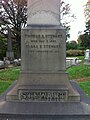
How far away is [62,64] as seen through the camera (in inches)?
291

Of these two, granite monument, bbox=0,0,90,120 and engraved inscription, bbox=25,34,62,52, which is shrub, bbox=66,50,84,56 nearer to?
granite monument, bbox=0,0,90,120

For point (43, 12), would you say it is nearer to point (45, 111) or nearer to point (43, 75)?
point (43, 75)

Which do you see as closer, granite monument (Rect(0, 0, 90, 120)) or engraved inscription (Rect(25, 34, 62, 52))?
granite monument (Rect(0, 0, 90, 120))

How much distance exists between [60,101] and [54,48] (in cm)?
130

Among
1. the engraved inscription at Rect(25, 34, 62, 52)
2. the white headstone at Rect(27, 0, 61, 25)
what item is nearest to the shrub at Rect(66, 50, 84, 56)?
the white headstone at Rect(27, 0, 61, 25)

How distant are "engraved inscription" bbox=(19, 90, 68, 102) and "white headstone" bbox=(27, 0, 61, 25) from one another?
69.6 inches

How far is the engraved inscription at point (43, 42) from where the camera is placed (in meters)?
7.36

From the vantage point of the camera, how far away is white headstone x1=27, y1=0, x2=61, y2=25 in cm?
757

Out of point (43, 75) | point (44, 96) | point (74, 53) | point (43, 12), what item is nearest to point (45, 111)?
point (44, 96)

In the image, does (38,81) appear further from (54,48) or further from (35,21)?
(35,21)

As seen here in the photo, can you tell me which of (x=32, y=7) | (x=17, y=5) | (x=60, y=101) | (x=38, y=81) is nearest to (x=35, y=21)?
(x=32, y=7)

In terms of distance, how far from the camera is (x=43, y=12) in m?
7.59

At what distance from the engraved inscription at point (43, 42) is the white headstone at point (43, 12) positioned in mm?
417

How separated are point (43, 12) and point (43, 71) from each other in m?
1.49
